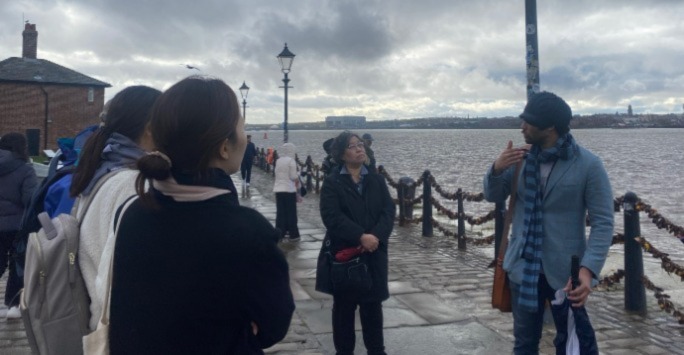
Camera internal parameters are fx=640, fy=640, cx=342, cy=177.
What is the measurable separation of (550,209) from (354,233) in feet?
5.13

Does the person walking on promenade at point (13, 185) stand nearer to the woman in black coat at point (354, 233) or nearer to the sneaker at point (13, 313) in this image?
the sneaker at point (13, 313)

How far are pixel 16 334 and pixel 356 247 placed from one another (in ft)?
11.0

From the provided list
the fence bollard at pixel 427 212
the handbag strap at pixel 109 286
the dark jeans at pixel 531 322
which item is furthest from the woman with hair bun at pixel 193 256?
the fence bollard at pixel 427 212

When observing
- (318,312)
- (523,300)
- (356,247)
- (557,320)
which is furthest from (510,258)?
(318,312)

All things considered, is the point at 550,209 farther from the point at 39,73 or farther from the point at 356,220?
the point at 39,73

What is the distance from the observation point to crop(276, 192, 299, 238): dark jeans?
441 inches

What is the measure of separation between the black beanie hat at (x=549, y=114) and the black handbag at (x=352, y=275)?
1.71m

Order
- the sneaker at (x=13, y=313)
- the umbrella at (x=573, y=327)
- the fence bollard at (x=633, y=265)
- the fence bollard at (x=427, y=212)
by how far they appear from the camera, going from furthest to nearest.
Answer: the fence bollard at (x=427, y=212), the fence bollard at (x=633, y=265), the sneaker at (x=13, y=313), the umbrella at (x=573, y=327)

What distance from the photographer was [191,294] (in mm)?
1817

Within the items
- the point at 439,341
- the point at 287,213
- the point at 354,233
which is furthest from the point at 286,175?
the point at 354,233

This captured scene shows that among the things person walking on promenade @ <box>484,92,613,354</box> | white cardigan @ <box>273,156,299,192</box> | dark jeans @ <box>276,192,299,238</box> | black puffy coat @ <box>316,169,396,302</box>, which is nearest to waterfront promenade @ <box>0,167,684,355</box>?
black puffy coat @ <box>316,169,396,302</box>

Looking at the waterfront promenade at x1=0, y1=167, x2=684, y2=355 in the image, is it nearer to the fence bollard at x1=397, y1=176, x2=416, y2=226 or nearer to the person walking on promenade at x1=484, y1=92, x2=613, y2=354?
the person walking on promenade at x1=484, y1=92, x2=613, y2=354

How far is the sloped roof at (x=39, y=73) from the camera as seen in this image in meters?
48.8

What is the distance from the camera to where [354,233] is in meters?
4.72
